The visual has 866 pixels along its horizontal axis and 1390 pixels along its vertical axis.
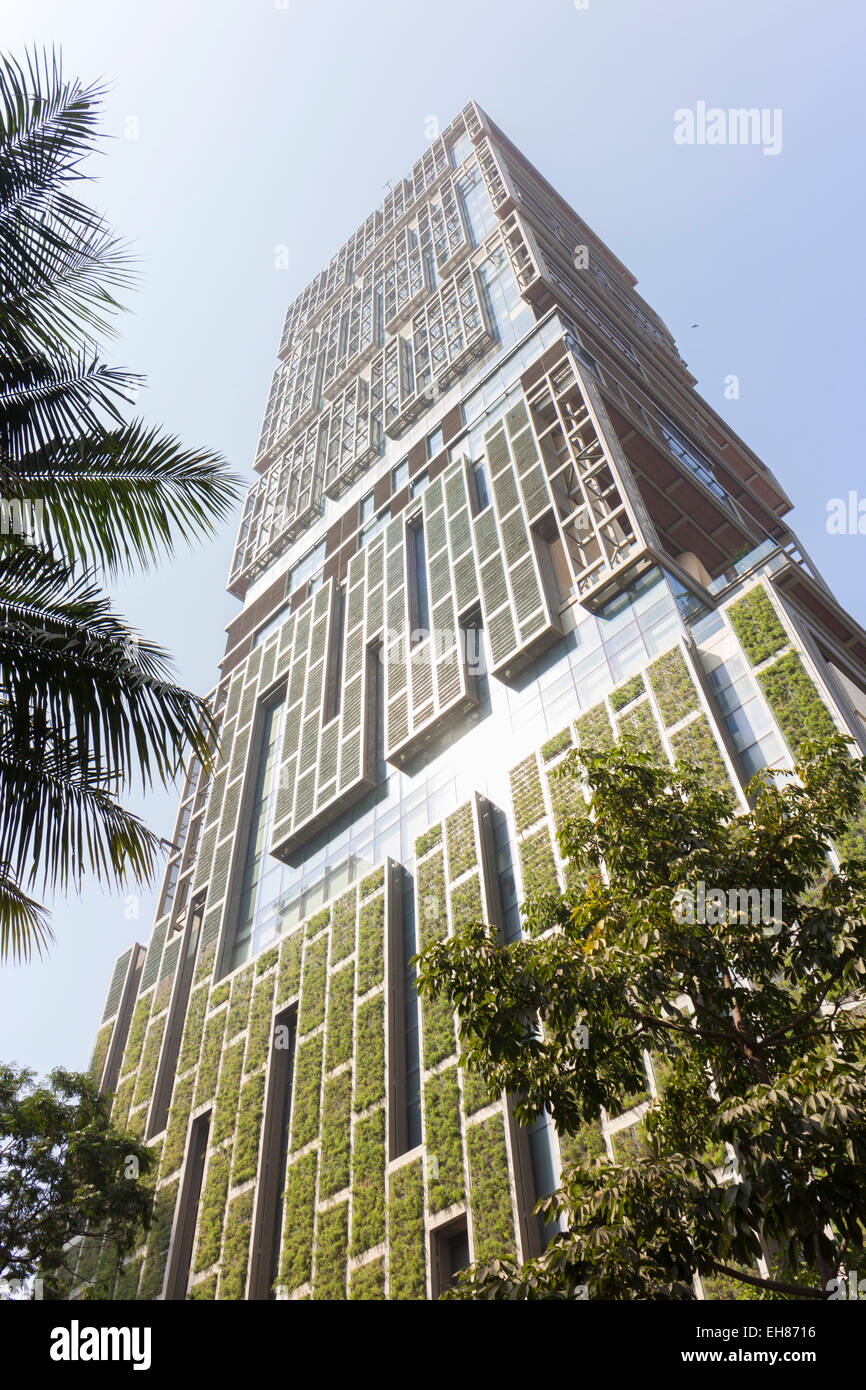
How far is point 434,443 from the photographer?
146 feet

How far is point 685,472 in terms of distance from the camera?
3988cm

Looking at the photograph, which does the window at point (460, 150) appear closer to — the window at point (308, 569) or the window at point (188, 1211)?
the window at point (308, 569)

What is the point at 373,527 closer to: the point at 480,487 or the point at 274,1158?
the point at 480,487

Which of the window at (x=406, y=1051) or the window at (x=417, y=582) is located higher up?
the window at (x=417, y=582)

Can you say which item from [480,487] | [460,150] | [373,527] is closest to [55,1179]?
[480,487]

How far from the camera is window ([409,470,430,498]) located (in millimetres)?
42688

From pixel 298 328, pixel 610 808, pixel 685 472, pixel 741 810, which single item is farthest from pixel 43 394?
pixel 298 328

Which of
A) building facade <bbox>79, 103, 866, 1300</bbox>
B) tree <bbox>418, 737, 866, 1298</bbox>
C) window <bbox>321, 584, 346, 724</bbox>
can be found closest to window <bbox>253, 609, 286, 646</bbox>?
building facade <bbox>79, 103, 866, 1300</bbox>

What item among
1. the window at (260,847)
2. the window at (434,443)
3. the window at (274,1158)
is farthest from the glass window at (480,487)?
the window at (274,1158)

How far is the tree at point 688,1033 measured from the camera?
708cm

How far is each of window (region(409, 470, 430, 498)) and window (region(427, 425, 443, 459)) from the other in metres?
1.00

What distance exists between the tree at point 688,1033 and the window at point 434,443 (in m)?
34.7

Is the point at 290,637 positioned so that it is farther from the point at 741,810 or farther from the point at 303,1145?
the point at 741,810
